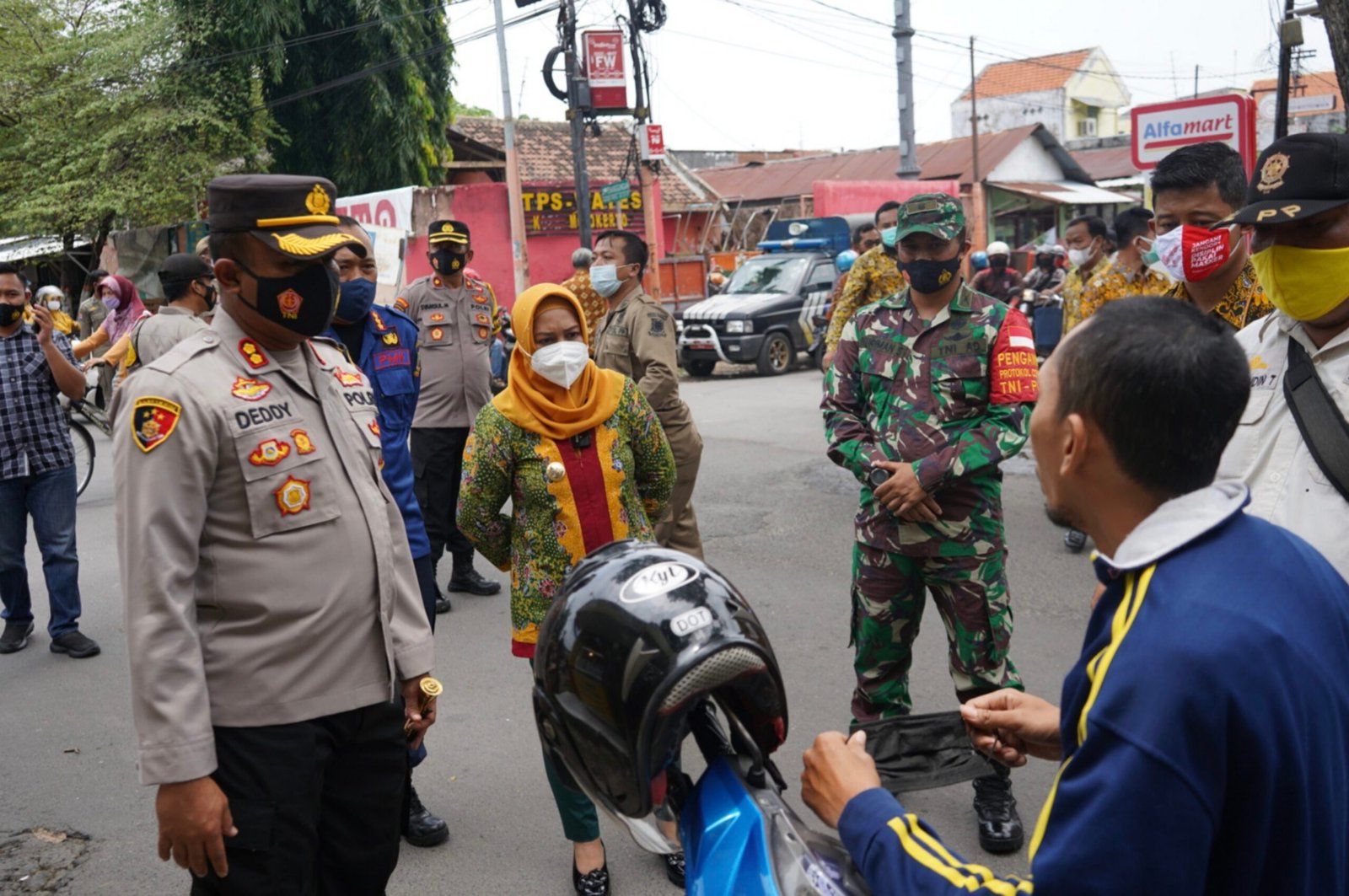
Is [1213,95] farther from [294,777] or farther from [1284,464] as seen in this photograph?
[294,777]

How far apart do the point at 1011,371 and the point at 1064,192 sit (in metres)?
33.7

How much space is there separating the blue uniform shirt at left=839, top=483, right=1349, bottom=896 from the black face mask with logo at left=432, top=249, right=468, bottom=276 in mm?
5422

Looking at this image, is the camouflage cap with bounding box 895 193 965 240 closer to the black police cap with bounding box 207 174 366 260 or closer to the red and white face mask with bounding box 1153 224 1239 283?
the red and white face mask with bounding box 1153 224 1239 283

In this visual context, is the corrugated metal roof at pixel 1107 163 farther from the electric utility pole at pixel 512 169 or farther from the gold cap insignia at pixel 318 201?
the gold cap insignia at pixel 318 201

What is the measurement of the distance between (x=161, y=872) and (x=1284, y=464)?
3.62 meters

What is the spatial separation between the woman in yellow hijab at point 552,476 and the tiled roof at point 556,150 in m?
26.9

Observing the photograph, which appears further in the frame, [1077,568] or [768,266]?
[768,266]

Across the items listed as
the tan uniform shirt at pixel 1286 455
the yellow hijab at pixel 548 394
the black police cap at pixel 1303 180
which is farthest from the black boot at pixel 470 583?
the black police cap at pixel 1303 180

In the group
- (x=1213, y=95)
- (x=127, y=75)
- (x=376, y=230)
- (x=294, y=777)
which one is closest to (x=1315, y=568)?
(x=294, y=777)

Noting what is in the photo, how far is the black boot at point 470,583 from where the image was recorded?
6.69 m

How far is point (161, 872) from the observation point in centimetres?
379

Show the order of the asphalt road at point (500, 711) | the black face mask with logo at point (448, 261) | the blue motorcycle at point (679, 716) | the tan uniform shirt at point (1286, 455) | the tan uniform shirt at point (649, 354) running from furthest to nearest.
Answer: the black face mask with logo at point (448, 261), the tan uniform shirt at point (649, 354), the asphalt road at point (500, 711), the tan uniform shirt at point (1286, 455), the blue motorcycle at point (679, 716)

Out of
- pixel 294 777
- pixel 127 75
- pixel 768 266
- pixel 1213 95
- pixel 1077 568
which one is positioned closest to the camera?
pixel 294 777

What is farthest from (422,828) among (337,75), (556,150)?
(556,150)
